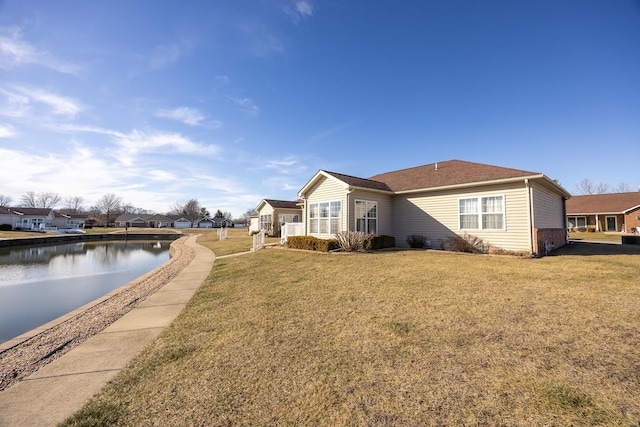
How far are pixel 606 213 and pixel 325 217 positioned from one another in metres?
33.7

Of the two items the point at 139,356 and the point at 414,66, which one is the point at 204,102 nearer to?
the point at 414,66

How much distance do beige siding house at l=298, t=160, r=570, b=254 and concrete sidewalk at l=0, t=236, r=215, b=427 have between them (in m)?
9.84

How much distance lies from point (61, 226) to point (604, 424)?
83726 millimetres

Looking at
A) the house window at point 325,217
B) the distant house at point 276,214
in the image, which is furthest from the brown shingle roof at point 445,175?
the distant house at point 276,214

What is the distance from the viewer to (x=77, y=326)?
210 inches

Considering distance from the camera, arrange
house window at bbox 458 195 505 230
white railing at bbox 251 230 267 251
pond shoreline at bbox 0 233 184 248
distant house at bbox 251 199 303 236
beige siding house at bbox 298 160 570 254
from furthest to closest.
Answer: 1. pond shoreline at bbox 0 233 184 248
2. distant house at bbox 251 199 303 236
3. white railing at bbox 251 230 267 251
4. house window at bbox 458 195 505 230
5. beige siding house at bbox 298 160 570 254

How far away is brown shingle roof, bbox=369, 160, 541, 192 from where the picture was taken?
39.7ft

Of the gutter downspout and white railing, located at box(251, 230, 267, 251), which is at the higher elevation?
the gutter downspout

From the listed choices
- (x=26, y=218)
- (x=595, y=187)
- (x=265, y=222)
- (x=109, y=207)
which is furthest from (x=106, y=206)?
A: (x=595, y=187)

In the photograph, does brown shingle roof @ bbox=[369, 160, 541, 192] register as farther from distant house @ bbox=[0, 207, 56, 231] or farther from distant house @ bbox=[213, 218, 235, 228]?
distant house @ bbox=[213, 218, 235, 228]

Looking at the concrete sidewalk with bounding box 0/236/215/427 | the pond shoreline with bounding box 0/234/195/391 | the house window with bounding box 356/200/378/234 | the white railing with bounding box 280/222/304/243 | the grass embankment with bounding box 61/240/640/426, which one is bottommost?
the pond shoreline with bounding box 0/234/195/391

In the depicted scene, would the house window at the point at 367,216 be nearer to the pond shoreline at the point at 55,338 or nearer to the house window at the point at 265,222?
the pond shoreline at the point at 55,338

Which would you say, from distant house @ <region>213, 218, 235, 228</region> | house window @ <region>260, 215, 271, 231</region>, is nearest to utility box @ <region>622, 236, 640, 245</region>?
house window @ <region>260, 215, 271, 231</region>

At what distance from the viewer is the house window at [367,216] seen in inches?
555
